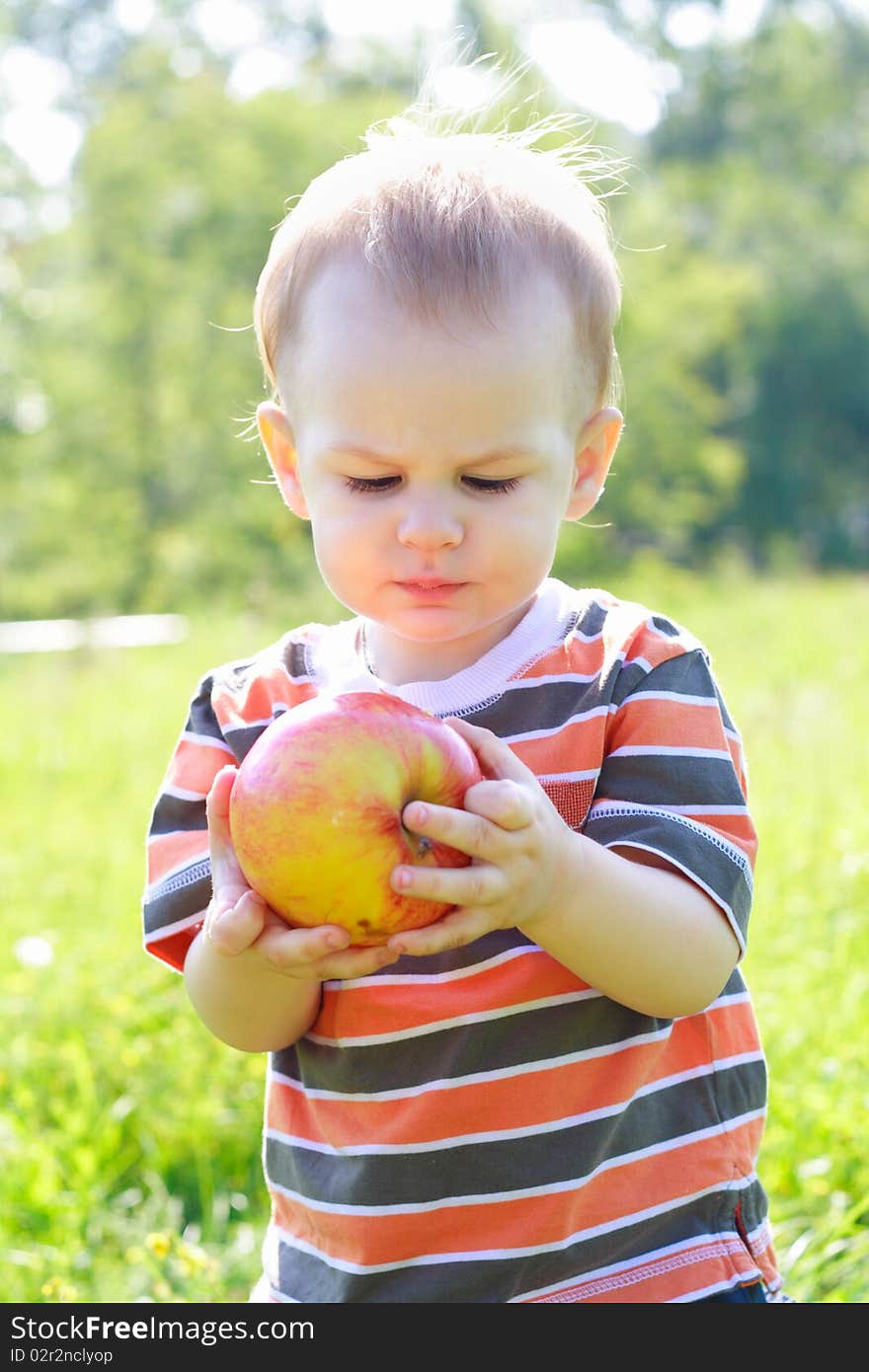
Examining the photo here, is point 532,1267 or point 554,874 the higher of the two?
point 554,874

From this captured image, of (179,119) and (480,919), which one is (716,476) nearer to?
(179,119)

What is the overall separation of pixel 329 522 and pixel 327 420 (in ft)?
0.37

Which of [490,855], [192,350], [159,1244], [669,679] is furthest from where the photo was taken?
[192,350]

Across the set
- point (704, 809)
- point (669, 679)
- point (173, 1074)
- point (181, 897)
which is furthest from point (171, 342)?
point (704, 809)

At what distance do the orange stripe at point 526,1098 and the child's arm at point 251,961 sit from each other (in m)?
0.13

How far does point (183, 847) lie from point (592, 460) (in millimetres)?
688

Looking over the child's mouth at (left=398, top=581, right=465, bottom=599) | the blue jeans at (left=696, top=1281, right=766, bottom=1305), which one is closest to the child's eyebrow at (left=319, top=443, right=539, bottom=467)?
the child's mouth at (left=398, top=581, right=465, bottom=599)

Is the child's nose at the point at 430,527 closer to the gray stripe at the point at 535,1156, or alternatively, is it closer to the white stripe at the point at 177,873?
the white stripe at the point at 177,873

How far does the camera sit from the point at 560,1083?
1606 millimetres

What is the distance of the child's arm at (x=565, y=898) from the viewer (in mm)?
1328

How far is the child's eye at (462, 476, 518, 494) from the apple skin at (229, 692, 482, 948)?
0.28 meters

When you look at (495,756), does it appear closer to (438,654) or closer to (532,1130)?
(438,654)

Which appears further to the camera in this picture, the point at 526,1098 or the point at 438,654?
the point at 438,654

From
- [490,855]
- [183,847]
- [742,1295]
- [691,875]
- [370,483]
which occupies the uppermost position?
[370,483]
